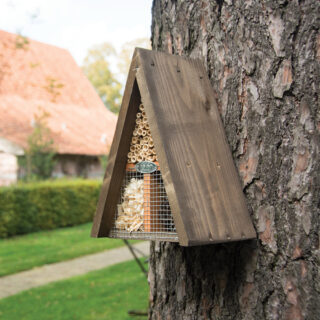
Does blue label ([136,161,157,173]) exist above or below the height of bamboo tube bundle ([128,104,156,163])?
below

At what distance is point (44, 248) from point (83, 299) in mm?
4674

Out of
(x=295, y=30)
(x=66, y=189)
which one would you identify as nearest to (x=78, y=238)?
(x=66, y=189)

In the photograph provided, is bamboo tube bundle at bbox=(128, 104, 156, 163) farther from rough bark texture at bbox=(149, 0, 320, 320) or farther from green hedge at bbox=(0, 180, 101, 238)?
green hedge at bbox=(0, 180, 101, 238)

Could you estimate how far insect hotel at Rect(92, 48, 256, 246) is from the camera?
5.53ft

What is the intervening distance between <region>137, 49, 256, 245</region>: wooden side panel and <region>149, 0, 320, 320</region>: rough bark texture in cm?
6

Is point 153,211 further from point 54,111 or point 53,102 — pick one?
point 53,102

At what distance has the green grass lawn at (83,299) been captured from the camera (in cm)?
555

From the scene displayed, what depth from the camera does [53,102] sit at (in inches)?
909

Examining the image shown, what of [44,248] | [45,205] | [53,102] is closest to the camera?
[44,248]

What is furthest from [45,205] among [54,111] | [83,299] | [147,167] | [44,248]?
[147,167]

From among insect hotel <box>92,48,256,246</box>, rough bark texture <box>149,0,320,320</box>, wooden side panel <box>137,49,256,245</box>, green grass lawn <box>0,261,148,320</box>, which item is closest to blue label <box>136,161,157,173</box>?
insect hotel <box>92,48,256,246</box>

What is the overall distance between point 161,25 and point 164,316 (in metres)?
1.37

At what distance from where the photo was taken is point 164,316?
217 cm

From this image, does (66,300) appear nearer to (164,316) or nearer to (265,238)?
(164,316)
